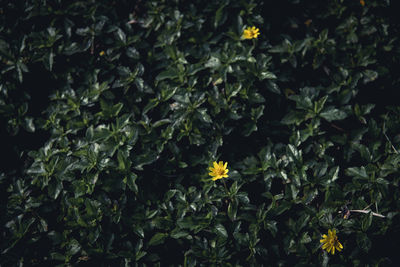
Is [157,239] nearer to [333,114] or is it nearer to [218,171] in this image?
[218,171]

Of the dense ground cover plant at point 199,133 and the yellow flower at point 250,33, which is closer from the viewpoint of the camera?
the dense ground cover plant at point 199,133

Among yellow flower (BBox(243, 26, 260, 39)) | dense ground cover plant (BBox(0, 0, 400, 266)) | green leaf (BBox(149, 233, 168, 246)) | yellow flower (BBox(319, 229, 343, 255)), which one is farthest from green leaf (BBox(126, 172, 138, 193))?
yellow flower (BBox(243, 26, 260, 39))

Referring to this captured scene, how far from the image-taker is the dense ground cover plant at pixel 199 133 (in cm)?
176

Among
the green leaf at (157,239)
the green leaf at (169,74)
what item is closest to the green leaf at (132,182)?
the green leaf at (157,239)

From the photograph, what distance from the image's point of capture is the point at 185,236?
1749mm

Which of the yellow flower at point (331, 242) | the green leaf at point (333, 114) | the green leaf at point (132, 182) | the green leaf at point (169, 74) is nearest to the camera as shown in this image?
the yellow flower at point (331, 242)

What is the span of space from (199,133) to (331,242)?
2.91 feet

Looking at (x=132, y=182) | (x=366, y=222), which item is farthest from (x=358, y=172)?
(x=132, y=182)

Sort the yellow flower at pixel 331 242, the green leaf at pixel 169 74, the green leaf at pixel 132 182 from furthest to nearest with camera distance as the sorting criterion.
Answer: the green leaf at pixel 169 74, the green leaf at pixel 132 182, the yellow flower at pixel 331 242

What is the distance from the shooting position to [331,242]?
1.65 m

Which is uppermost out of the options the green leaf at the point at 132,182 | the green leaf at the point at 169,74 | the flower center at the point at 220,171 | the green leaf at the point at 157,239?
the green leaf at the point at 169,74

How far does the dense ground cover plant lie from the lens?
176 cm

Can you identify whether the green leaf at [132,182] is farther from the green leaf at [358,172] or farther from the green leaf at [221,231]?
the green leaf at [358,172]

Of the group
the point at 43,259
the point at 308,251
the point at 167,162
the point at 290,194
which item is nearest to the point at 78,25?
the point at 167,162
